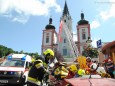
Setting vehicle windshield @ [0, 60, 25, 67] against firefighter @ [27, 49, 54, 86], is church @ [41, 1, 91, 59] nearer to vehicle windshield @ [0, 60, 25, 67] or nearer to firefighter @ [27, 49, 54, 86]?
vehicle windshield @ [0, 60, 25, 67]

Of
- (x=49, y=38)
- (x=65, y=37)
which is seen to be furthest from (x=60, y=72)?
(x=49, y=38)

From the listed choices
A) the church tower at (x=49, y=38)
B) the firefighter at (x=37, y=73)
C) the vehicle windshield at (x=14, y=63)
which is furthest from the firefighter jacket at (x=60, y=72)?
the church tower at (x=49, y=38)

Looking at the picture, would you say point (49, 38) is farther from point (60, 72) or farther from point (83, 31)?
point (60, 72)

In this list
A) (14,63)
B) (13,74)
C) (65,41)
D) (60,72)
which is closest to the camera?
(60,72)

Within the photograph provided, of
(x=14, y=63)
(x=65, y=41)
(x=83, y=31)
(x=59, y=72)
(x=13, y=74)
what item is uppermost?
(x=83, y=31)

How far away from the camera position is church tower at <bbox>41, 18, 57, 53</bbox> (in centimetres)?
9269

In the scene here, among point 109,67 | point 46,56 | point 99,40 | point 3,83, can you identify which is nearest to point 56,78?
point 46,56

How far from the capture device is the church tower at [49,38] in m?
92.7

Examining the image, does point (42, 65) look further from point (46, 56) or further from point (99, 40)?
point (99, 40)

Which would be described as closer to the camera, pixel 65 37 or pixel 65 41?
pixel 65 41

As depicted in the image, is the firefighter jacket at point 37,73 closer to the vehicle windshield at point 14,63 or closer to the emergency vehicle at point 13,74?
the emergency vehicle at point 13,74

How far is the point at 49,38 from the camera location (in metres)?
94.4

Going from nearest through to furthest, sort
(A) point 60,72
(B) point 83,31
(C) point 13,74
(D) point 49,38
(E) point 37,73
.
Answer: (E) point 37,73 < (A) point 60,72 < (C) point 13,74 < (B) point 83,31 < (D) point 49,38

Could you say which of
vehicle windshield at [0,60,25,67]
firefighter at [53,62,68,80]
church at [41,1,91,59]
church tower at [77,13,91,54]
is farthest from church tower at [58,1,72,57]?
firefighter at [53,62,68,80]
